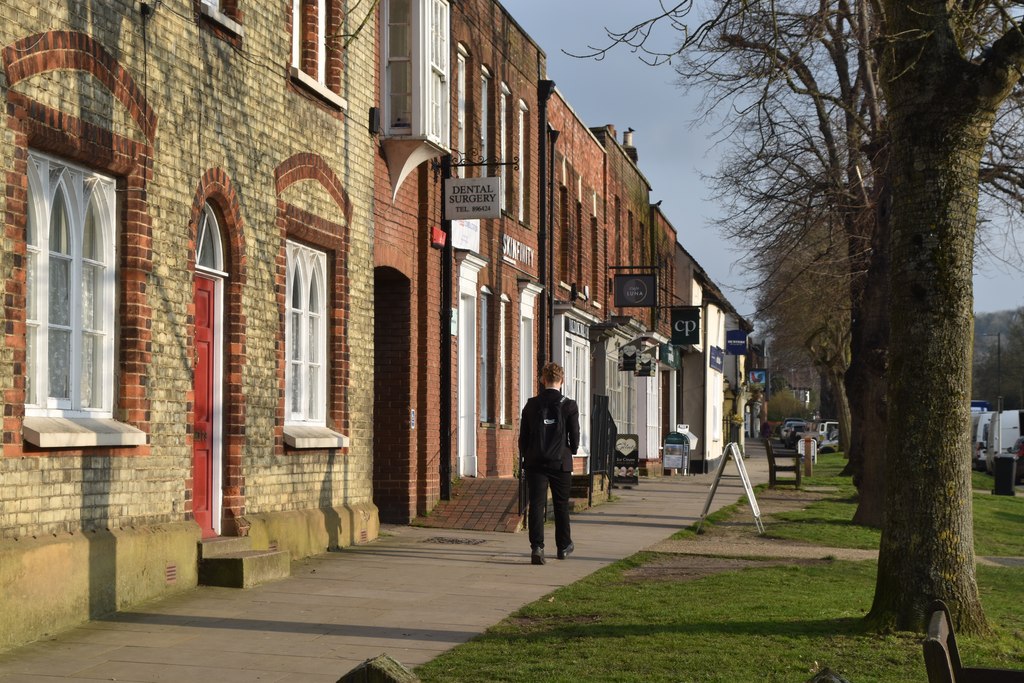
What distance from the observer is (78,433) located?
953cm

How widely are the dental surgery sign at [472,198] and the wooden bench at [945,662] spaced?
14133 mm

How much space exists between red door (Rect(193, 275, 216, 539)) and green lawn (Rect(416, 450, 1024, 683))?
3.32m

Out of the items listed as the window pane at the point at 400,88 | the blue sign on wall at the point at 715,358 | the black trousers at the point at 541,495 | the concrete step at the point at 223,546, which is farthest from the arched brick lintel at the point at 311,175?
the blue sign on wall at the point at 715,358

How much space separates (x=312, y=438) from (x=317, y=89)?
3.59 metres

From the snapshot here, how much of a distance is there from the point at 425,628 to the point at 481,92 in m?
12.9

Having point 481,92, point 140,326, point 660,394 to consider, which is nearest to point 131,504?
point 140,326

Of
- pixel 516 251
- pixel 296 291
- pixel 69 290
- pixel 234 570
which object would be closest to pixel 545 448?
pixel 296 291

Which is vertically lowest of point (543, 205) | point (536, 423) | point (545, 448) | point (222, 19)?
point (545, 448)

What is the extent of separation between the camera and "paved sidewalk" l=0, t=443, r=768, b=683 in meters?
7.91

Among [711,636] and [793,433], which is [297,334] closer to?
[711,636]

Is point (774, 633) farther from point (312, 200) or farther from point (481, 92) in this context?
point (481, 92)

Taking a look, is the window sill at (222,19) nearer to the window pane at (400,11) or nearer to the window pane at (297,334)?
the window pane at (297,334)

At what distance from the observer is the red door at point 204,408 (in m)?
12.1

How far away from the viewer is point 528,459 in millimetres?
13797
